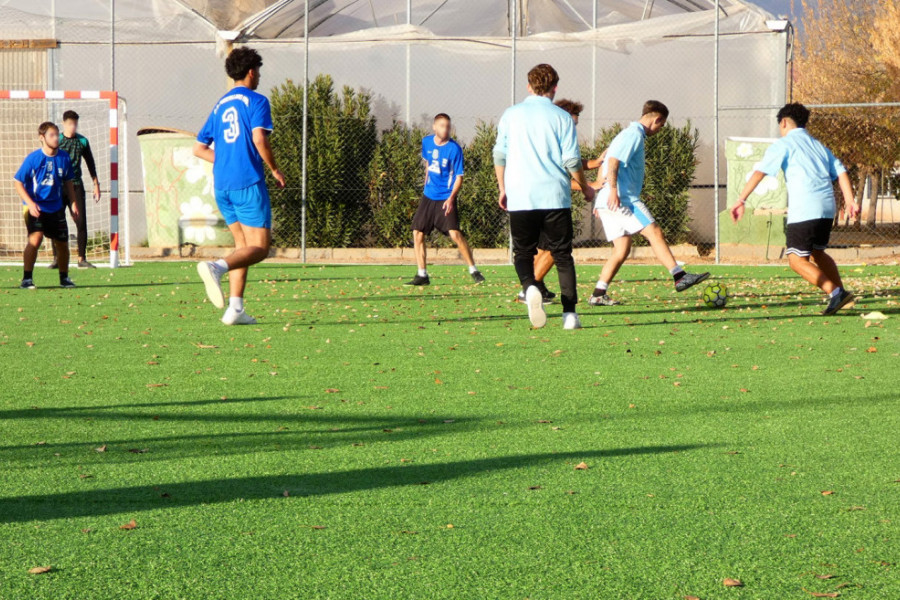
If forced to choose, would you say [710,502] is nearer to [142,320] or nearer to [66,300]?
[142,320]

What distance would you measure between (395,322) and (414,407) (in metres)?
4.05

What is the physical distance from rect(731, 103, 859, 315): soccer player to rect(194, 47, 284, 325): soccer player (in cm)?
398

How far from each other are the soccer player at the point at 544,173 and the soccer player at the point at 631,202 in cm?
137

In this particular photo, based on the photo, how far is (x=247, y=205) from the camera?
8.91m

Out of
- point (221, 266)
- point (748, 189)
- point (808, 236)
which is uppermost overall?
point (748, 189)

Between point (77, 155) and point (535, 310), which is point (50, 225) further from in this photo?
point (535, 310)

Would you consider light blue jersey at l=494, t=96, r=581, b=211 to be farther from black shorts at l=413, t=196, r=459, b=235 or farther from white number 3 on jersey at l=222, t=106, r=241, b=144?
black shorts at l=413, t=196, r=459, b=235

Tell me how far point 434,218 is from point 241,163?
4723mm

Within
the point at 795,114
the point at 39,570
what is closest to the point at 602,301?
the point at 795,114

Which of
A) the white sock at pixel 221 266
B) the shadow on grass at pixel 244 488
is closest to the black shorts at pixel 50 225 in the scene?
the white sock at pixel 221 266

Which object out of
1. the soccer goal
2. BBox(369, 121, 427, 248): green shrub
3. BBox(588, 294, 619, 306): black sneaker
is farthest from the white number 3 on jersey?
the soccer goal

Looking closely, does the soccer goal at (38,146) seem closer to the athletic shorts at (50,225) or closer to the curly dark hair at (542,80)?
the athletic shorts at (50,225)

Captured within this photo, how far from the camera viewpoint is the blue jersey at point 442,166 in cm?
1317

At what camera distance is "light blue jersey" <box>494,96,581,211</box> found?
27.8ft
